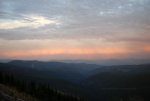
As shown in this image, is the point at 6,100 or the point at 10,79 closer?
the point at 6,100

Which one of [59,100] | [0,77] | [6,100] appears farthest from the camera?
[59,100]

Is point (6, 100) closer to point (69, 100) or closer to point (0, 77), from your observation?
point (0, 77)

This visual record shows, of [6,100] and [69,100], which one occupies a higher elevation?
[6,100]

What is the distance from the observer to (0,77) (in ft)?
169

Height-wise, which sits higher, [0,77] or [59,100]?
[0,77]

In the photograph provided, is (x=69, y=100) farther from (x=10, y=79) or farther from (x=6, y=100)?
(x=6, y=100)

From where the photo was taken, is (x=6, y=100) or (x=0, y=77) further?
(x=0, y=77)

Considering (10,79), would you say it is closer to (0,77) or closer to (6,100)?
(0,77)

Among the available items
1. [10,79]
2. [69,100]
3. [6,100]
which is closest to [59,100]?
[69,100]

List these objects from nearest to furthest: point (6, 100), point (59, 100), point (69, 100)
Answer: point (6, 100) < point (59, 100) < point (69, 100)

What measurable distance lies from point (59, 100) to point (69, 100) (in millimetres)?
12941

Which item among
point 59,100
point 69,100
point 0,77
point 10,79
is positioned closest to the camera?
point 0,77

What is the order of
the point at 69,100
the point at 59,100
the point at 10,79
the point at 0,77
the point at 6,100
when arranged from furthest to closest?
the point at 69,100 → the point at 59,100 → the point at 10,79 → the point at 0,77 → the point at 6,100

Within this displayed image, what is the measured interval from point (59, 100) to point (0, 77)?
29802mm
